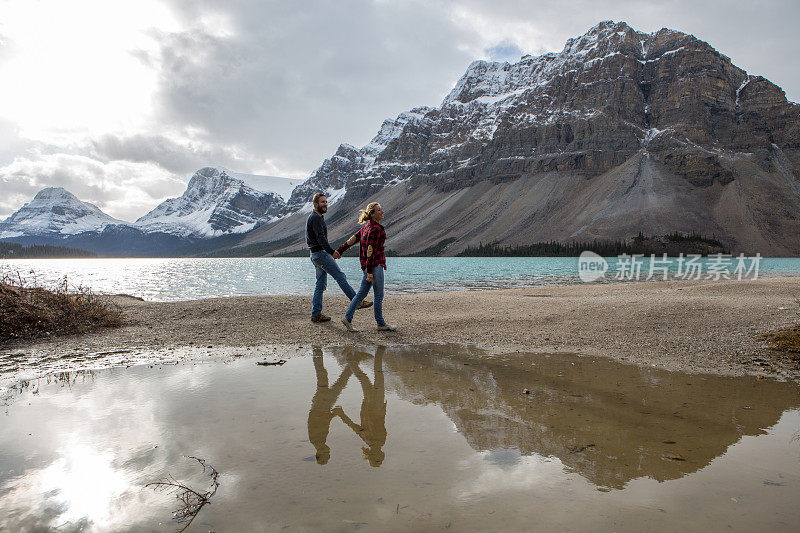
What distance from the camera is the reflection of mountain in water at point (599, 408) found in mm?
3348

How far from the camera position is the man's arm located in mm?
9633

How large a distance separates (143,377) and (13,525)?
11.1ft

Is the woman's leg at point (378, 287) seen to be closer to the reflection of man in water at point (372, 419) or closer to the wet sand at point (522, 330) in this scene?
the wet sand at point (522, 330)

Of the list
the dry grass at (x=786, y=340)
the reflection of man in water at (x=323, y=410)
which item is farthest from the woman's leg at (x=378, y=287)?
the dry grass at (x=786, y=340)

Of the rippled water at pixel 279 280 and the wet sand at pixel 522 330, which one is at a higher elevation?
the wet sand at pixel 522 330

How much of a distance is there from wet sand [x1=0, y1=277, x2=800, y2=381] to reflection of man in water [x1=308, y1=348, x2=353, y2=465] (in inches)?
93.0

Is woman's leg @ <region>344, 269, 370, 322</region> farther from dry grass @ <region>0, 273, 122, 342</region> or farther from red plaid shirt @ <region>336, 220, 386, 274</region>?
dry grass @ <region>0, 273, 122, 342</region>

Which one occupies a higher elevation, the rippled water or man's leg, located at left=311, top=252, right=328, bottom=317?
man's leg, located at left=311, top=252, right=328, bottom=317

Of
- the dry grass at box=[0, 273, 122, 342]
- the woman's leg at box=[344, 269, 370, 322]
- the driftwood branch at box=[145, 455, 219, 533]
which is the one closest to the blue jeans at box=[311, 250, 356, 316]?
the woman's leg at box=[344, 269, 370, 322]

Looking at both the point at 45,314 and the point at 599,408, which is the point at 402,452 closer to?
the point at 599,408

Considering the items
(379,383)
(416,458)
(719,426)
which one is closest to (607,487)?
(416,458)

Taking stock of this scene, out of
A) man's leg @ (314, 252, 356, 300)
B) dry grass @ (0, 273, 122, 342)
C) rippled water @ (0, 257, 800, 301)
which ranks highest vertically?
man's leg @ (314, 252, 356, 300)

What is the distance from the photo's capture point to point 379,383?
5.46 metres

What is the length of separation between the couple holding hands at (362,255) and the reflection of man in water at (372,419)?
334cm
